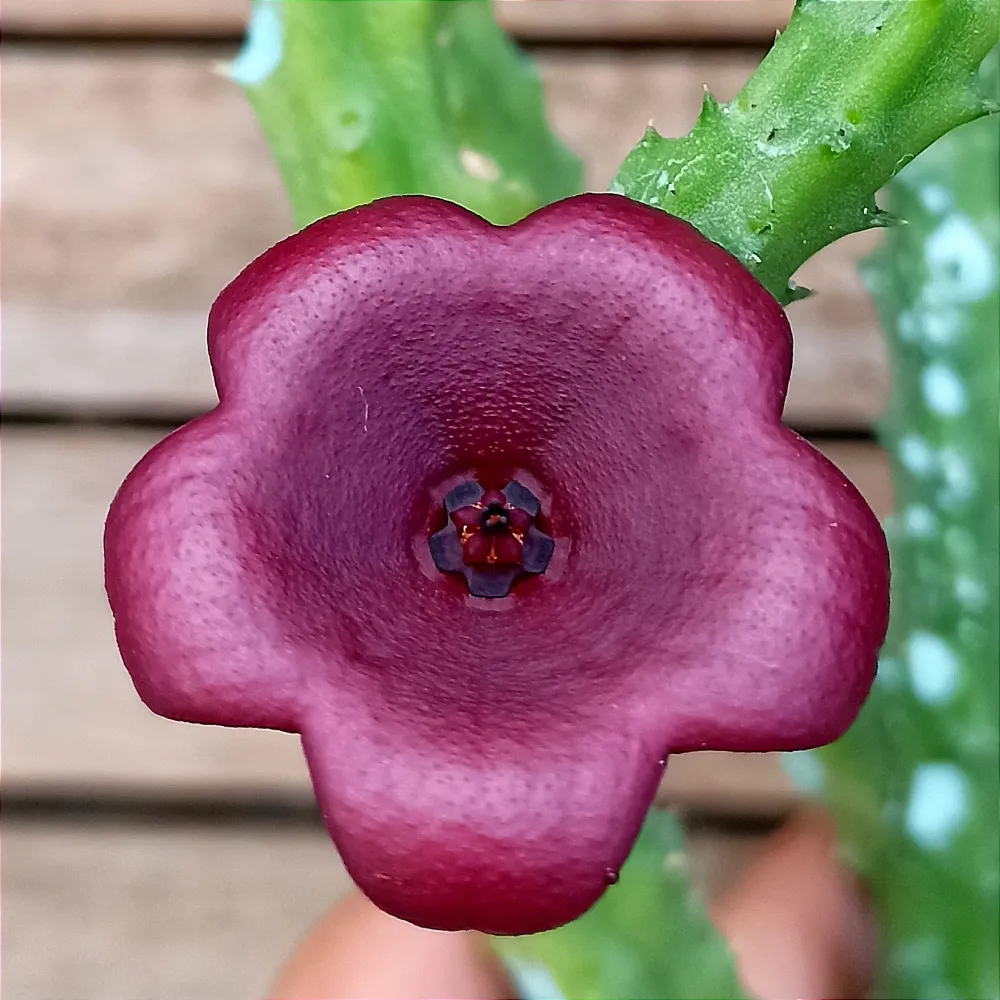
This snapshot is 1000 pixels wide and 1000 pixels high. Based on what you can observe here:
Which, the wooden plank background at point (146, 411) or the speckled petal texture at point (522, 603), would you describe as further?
the wooden plank background at point (146, 411)

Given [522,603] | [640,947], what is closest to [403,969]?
[640,947]

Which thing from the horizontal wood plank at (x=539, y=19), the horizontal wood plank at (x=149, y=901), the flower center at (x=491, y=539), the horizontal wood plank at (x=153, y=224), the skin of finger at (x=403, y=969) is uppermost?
the horizontal wood plank at (x=539, y=19)

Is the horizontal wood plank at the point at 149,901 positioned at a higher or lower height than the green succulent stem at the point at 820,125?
lower

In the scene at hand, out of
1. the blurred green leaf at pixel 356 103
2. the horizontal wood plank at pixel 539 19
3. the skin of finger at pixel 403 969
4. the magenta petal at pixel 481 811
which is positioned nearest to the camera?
the magenta petal at pixel 481 811

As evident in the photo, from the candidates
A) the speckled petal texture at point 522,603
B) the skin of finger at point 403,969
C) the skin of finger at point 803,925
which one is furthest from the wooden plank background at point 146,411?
the speckled petal texture at point 522,603

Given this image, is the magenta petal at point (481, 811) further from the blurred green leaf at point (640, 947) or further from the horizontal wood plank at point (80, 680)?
the horizontal wood plank at point (80, 680)

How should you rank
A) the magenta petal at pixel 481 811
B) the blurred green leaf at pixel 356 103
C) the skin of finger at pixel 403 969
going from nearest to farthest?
1. the magenta petal at pixel 481 811
2. the blurred green leaf at pixel 356 103
3. the skin of finger at pixel 403 969

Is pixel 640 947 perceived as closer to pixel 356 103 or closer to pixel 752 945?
pixel 752 945
